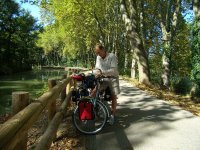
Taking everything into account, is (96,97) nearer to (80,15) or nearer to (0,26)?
(80,15)

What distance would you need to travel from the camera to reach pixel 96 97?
747 centimetres

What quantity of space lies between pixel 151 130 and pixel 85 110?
158 centimetres

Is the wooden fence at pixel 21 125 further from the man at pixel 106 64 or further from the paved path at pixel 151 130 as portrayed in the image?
the man at pixel 106 64

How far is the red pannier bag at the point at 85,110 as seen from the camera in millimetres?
7176

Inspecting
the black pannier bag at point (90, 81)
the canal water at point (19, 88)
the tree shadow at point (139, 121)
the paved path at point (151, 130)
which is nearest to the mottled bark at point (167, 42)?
the canal water at point (19, 88)

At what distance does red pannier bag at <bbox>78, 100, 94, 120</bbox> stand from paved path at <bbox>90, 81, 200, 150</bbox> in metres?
0.45

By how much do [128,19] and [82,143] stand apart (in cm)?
1266

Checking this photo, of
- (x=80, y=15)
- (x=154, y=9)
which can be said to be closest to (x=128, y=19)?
(x=154, y=9)

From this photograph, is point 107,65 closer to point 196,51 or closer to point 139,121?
point 139,121

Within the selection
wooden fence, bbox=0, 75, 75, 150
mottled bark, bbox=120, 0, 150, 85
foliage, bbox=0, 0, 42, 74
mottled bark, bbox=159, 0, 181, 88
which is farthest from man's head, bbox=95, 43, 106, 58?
foliage, bbox=0, 0, 42, 74

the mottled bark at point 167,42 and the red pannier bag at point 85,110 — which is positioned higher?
the mottled bark at point 167,42

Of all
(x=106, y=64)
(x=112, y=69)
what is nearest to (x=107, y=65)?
(x=106, y=64)

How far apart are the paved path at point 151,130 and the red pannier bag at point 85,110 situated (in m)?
0.45

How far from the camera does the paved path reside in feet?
21.5
